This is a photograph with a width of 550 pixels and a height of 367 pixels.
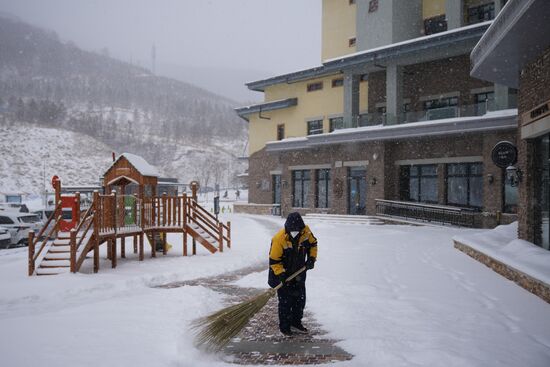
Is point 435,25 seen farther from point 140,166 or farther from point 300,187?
point 140,166

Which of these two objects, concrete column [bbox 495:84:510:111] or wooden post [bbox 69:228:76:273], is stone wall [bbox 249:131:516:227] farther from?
wooden post [bbox 69:228:76:273]

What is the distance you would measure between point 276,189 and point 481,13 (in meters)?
18.7

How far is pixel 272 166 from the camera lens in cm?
3597

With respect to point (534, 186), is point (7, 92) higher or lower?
higher

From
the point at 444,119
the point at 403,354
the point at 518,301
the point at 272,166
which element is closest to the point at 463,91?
the point at 444,119

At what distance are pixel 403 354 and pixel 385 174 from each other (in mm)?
20768

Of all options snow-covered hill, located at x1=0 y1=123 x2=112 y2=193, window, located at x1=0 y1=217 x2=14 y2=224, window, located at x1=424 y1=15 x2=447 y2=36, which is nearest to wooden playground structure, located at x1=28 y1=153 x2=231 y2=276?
window, located at x1=0 y1=217 x2=14 y2=224

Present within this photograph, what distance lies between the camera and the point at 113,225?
39.5 feet

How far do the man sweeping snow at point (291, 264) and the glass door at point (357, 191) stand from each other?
855 inches

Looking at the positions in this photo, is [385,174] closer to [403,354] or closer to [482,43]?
[482,43]

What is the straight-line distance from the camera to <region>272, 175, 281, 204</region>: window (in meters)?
35.5

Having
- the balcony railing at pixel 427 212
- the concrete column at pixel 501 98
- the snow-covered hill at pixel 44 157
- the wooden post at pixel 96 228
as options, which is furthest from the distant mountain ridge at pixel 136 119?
the wooden post at pixel 96 228

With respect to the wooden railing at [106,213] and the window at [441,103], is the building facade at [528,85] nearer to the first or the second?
the wooden railing at [106,213]

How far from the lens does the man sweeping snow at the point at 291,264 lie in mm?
6180
